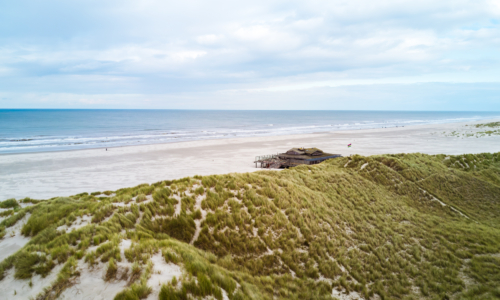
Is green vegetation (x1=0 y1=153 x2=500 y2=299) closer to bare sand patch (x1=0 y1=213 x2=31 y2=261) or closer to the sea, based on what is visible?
bare sand patch (x1=0 y1=213 x2=31 y2=261)

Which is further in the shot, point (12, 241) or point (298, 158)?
point (298, 158)

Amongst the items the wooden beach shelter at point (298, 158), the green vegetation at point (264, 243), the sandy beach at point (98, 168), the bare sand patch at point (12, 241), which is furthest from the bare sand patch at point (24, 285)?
the wooden beach shelter at point (298, 158)

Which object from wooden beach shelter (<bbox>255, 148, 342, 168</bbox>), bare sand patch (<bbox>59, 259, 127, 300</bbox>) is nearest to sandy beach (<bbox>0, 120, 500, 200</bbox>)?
wooden beach shelter (<bbox>255, 148, 342, 168</bbox>)

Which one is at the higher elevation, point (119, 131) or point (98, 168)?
point (119, 131)

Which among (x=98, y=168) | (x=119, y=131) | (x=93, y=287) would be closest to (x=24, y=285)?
(x=93, y=287)

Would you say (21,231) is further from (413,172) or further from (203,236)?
(413,172)

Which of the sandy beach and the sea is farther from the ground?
the sea

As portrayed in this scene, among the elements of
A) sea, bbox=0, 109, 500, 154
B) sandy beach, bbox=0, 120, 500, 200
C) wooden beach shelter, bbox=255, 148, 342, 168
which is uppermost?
sea, bbox=0, 109, 500, 154

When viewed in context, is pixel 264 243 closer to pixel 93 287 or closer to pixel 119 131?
pixel 93 287

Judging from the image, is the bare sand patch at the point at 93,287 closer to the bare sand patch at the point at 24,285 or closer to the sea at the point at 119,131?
the bare sand patch at the point at 24,285
